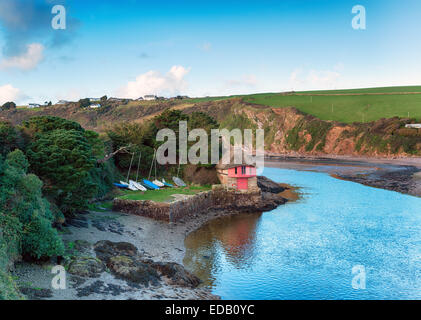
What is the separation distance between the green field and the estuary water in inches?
2577

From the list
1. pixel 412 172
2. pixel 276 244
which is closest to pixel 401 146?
pixel 412 172

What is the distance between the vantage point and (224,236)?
2816 cm

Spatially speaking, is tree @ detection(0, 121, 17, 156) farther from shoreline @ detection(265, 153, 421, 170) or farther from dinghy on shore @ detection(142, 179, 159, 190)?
shoreline @ detection(265, 153, 421, 170)

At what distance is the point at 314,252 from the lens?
79.4 feet

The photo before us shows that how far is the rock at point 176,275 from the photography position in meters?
18.3

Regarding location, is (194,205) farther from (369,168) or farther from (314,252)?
(369,168)

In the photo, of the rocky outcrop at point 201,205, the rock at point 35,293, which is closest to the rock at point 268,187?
the rocky outcrop at point 201,205

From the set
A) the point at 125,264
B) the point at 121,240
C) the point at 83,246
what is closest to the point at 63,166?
the point at 83,246

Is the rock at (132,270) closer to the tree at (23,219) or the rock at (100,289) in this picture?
the rock at (100,289)

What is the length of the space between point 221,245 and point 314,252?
601 centimetres

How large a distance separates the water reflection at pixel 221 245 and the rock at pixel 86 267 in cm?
519

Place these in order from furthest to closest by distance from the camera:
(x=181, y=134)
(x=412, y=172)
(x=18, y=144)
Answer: (x=412, y=172) < (x=181, y=134) < (x=18, y=144)
